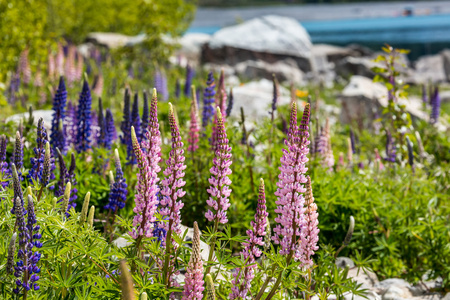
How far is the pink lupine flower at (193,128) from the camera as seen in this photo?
505 centimetres

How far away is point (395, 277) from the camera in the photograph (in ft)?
17.3

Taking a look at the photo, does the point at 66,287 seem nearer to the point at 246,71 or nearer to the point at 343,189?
the point at 343,189

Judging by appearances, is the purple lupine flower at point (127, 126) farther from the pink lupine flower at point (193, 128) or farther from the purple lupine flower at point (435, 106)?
the purple lupine flower at point (435, 106)

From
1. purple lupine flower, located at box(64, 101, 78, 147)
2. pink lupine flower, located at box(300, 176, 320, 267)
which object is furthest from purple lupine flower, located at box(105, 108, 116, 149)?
pink lupine flower, located at box(300, 176, 320, 267)

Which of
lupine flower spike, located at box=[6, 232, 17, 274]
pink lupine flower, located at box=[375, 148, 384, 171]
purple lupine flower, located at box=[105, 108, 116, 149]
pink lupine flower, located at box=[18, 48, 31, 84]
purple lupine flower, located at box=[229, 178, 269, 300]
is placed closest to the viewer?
lupine flower spike, located at box=[6, 232, 17, 274]

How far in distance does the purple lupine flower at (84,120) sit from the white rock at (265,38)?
1990cm

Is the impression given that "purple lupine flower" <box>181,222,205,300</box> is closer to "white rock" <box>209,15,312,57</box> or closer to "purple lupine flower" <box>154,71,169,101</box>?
"purple lupine flower" <box>154,71,169,101</box>

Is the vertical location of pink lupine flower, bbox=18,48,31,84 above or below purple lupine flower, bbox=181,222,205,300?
above

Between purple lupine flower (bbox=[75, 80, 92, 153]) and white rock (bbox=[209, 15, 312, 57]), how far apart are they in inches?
783

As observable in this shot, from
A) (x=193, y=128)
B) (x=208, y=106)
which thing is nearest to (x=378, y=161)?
(x=208, y=106)

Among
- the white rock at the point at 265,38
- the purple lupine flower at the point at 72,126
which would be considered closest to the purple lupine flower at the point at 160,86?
the purple lupine flower at the point at 72,126

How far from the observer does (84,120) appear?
18.4 ft

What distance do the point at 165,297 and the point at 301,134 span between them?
4.28 feet

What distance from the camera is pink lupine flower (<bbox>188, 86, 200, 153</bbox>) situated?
5.05 m
